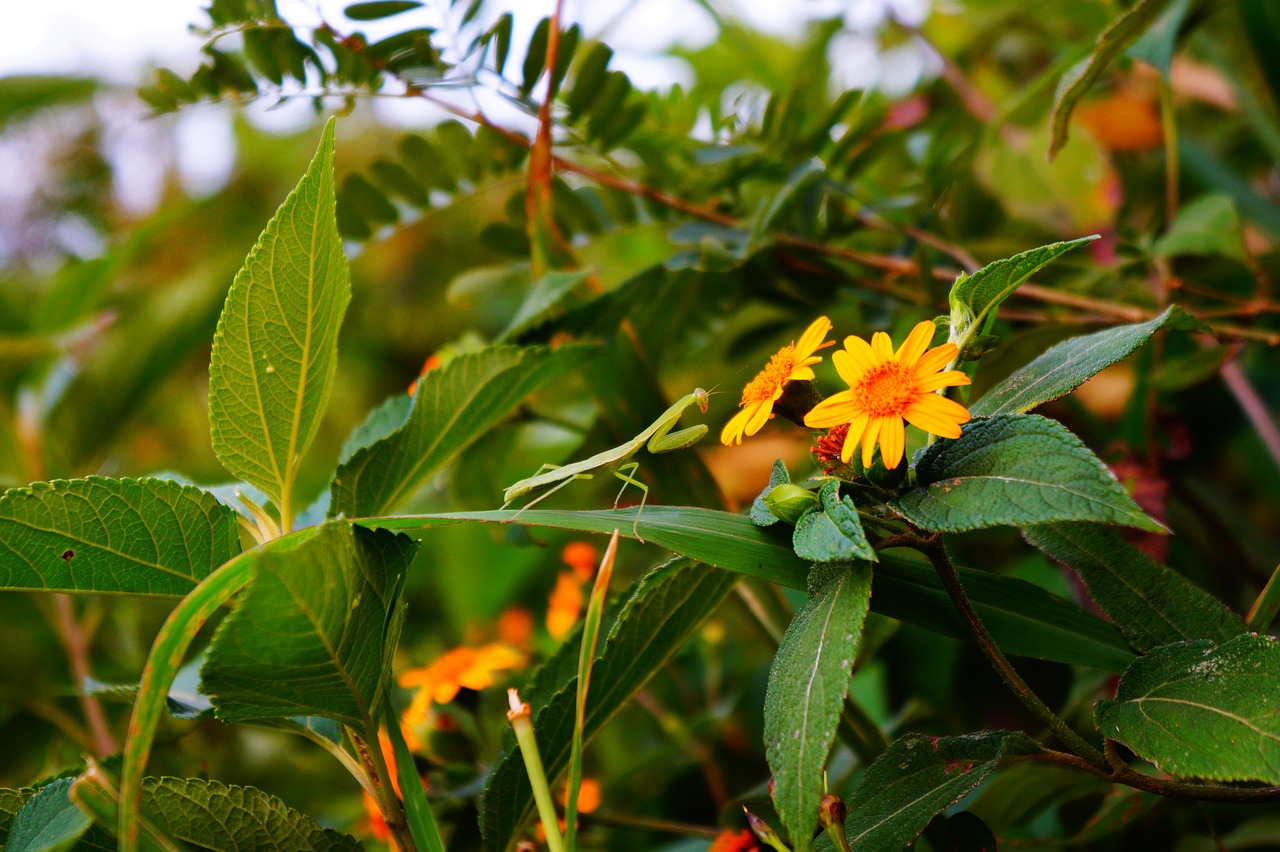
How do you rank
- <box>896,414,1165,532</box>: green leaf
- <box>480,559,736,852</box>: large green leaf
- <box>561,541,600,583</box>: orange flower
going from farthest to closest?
<box>561,541,600,583</box>: orange flower
<box>480,559,736,852</box>: large green leaf
<box>896,414,1165,532</box>: green leaf

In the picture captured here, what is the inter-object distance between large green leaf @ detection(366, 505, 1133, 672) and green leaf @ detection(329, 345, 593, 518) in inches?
2.9

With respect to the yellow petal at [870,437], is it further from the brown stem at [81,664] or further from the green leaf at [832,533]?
the brown stem at [81,664]

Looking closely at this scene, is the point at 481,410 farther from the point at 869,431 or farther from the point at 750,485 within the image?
the point at 750,485

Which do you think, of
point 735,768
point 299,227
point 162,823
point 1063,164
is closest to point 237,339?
point 299,227

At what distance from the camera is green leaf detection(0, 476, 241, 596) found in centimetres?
32

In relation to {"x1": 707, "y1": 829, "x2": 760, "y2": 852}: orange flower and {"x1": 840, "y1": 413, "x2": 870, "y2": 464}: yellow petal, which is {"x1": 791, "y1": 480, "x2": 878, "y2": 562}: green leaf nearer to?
{"x1": 840, "y1": 413, "x2": 870, "y2": 464}: yellow petal

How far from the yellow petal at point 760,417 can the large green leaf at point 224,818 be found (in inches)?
9.5

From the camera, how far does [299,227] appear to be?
1.07ft

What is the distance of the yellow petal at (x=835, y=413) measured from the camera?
11.9 inches

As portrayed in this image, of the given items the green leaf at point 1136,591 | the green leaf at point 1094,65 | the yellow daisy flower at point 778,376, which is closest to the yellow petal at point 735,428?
the yellow daisy flower at point 778,376

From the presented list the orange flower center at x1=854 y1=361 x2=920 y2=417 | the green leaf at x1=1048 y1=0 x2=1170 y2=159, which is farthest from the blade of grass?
the green leaf at x1=1048 y1=0 x2=1170 y2=159

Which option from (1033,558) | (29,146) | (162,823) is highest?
(29,146)

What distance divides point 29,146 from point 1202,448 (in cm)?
170

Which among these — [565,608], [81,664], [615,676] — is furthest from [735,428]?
[81,664]
